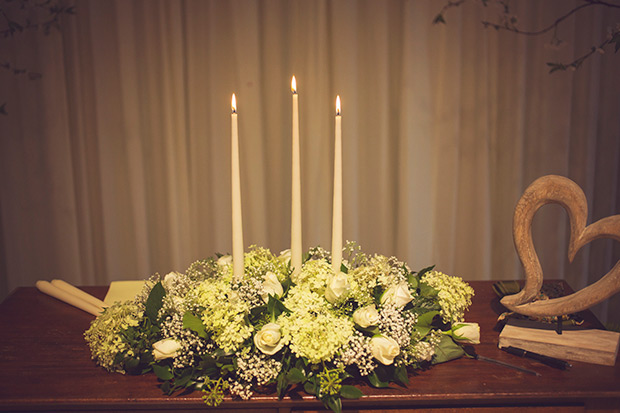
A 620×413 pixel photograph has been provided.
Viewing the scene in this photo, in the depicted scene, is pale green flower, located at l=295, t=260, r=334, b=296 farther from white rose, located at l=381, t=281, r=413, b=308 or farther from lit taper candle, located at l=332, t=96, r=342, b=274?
white rose, located at l=381, t=281, r=413, b=308

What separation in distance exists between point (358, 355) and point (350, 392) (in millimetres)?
72

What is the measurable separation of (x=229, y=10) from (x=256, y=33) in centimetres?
18

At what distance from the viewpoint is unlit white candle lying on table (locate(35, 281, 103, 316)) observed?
4.89 ft

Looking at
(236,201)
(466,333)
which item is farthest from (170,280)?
(466,333)

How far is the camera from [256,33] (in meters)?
2.71

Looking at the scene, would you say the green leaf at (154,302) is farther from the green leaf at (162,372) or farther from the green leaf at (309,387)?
the green leaf at (309,387)

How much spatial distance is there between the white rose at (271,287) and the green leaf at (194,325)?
142mm

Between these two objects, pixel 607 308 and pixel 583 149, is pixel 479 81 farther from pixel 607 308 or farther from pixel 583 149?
pixel 607 308

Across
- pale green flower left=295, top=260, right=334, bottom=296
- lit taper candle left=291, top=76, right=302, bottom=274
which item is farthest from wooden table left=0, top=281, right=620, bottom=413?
lit taper candle left=291, top=76, right=302, bottom=274

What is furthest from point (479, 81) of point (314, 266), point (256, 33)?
point (314, 266)

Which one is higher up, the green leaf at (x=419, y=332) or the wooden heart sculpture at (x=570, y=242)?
the wooden heart sculpture at (x=570, y=242)

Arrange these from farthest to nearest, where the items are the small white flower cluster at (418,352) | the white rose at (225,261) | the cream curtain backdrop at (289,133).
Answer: the cream curtain backdrop at (289,133), the white rose at (225,261), the small white flower cluster at (418,352)

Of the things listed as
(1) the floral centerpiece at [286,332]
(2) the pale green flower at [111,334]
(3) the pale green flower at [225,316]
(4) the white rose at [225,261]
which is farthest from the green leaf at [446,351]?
(2) the pale green flower at [111,334]

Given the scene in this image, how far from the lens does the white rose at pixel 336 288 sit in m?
1.11
